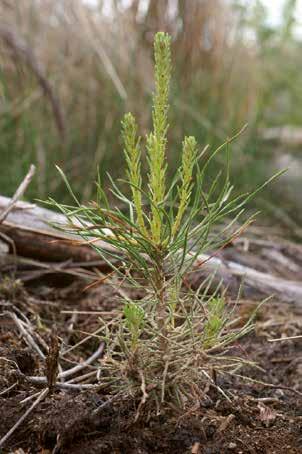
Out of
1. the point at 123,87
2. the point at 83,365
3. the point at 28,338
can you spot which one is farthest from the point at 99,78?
the point at 83,365

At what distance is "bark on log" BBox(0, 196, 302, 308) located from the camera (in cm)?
197

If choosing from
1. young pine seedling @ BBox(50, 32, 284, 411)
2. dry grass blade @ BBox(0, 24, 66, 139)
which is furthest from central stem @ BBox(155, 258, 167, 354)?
dry grass blade @ BBox(0, 24, 66, 139)

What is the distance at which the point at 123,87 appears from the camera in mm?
3832

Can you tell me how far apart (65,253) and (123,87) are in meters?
1.97

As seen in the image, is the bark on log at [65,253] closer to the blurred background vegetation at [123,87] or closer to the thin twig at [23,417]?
the thin twig at [23,417]

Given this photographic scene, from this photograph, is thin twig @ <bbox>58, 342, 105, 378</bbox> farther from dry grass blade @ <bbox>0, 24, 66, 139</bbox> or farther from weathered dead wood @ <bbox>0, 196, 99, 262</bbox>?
dry grass blade @ <bbox>0, 24, 66, 139</bbox>

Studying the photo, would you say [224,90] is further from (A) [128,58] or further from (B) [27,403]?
(B) [27,403]

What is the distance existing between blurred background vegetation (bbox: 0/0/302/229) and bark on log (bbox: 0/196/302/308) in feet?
3.04

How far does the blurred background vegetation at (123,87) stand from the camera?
3.40 meters

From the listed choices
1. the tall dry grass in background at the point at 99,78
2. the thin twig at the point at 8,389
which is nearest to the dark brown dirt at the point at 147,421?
the thin twig at the point at 8,389

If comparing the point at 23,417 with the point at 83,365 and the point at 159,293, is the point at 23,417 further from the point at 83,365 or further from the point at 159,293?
the point at 159,293

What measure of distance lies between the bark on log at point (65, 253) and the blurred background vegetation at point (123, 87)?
3.04ft

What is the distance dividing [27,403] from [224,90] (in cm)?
350

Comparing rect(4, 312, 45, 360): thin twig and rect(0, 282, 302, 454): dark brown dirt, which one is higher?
rect(0, 282, 302, 454): dark brown dirt
